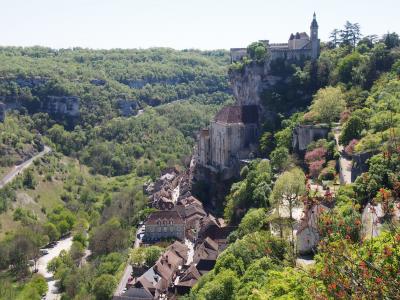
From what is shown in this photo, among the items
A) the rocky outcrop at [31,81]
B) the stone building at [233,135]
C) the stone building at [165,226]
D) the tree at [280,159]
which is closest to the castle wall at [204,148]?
the stone building at [233,135]

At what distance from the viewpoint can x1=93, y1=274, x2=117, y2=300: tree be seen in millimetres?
45062

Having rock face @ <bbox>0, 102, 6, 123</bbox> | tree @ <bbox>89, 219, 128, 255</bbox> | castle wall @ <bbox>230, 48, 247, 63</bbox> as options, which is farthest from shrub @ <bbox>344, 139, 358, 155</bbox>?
rock face @ <bbox>0, 102, 6, 123</bbox>

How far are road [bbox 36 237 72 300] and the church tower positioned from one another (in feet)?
136

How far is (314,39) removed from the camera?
233 ft

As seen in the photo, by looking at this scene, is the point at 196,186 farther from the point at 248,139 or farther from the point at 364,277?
the point at 364,277

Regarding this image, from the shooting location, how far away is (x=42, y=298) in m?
52.2

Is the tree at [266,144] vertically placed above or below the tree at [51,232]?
above

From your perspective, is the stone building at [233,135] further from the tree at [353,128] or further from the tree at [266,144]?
the tree at [353,128]

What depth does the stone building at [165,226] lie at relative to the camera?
5784 centimetres

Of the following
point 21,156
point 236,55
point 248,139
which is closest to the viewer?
point 248,139

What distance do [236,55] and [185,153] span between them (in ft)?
117

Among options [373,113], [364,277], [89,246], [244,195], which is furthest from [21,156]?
[364,277]

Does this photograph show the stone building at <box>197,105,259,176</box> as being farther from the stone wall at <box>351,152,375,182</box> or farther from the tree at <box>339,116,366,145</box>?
the stone wall at <box>351,152,375,182</box>

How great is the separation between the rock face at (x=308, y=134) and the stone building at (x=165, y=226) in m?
15.1
